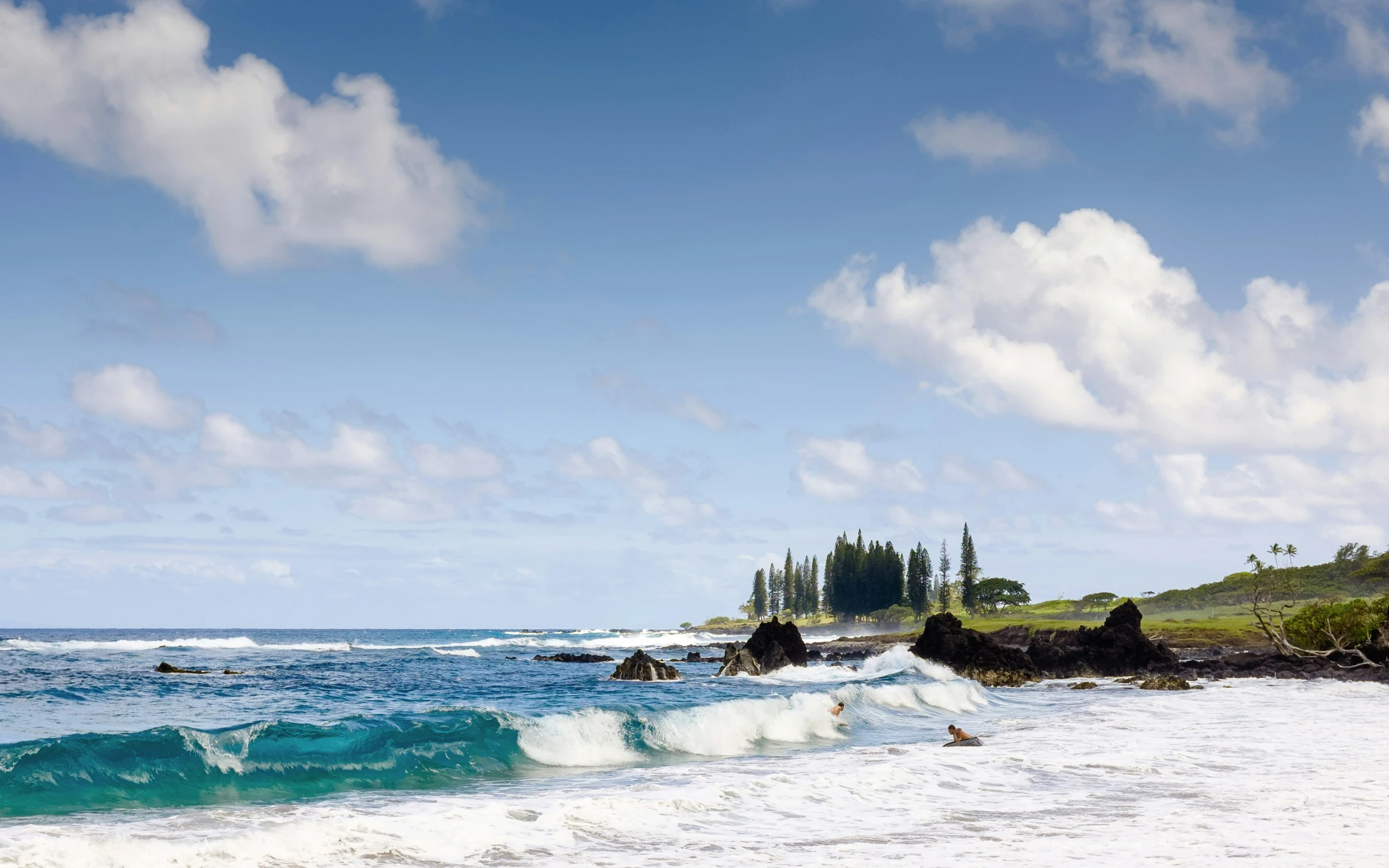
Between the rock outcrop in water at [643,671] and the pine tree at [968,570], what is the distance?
Answer: 119 m

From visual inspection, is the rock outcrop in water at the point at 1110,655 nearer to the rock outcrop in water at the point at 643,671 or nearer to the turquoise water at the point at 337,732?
the turquoise water at the point at 337,732

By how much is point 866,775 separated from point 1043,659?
153ft

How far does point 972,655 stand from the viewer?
56750mm

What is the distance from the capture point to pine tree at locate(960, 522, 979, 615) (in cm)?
16950

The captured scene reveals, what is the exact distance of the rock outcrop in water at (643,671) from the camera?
6070 centimetres

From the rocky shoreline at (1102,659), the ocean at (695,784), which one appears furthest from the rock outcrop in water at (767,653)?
the ocean at (695,784)

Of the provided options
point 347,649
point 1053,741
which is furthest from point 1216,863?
point 347,649

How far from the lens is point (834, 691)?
1357 inches

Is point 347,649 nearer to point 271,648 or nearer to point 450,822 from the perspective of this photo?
point 271,648

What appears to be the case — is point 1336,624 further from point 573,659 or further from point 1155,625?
point 573,659

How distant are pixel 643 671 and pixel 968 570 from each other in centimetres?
12301

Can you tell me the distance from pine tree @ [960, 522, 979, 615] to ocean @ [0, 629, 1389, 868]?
446 ft

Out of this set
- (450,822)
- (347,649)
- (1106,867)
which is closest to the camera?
(1106,867)

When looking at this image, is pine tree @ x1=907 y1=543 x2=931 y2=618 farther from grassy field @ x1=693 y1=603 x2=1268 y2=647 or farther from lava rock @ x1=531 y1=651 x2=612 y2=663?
lava rock @ x1=531 y1=651 x2=612 y2=663
